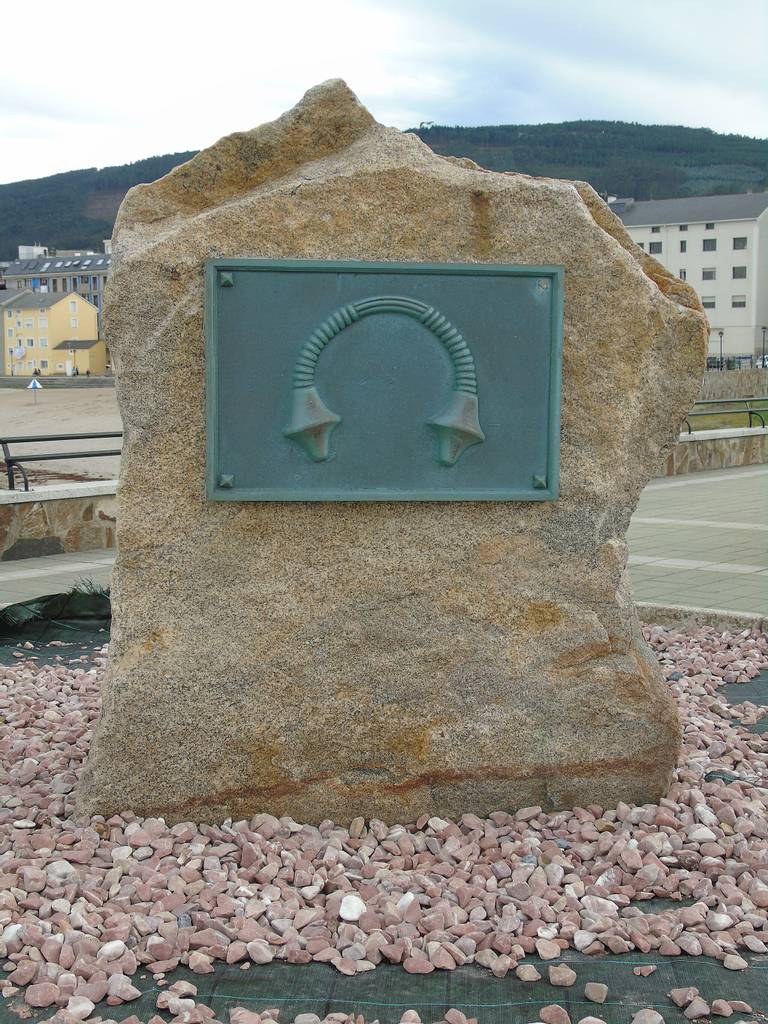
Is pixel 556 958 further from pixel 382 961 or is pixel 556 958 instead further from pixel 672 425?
pixel 672 425

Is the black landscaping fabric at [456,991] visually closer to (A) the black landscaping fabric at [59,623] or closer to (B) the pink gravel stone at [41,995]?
(B) the pink gravel stone at [41,995]

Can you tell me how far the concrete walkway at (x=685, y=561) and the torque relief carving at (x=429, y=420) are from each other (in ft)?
11.2

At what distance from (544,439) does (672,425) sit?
463 millimetres

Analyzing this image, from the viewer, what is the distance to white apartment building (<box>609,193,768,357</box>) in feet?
257

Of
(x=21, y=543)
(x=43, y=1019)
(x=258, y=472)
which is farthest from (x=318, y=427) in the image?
A: (x=21, y=543)

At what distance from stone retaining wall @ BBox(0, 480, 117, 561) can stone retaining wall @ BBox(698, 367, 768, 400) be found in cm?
3135

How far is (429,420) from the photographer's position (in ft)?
11.4

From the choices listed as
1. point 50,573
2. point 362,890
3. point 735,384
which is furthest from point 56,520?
point 735,384

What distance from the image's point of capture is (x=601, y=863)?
3176mm

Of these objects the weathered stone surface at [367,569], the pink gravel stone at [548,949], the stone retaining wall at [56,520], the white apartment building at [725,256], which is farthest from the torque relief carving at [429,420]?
the white apartment building at [725,256]

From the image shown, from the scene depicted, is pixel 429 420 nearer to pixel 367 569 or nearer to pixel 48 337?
pixel 367 569

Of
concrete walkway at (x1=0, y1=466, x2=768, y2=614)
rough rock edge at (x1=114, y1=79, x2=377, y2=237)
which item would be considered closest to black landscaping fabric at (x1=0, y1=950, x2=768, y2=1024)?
rough rock edge at (x1=114, y1=79, x2=377, y2=237)

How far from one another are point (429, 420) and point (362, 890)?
55.6 inches

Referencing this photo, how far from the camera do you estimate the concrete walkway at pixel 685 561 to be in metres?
6.89
